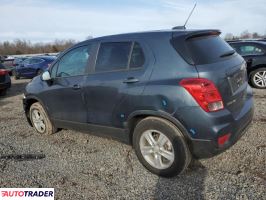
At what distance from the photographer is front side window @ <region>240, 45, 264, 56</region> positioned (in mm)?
9375

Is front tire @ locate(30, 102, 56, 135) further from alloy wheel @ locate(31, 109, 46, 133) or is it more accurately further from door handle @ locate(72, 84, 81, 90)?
door handle @ locate(72, 84, 81, 90)

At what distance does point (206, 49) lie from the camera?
3693mm

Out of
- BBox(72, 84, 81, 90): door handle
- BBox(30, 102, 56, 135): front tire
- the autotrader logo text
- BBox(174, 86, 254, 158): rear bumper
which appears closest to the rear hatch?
BBox(174, 86, 254, 158): rear bumper

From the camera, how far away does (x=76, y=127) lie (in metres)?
4.89

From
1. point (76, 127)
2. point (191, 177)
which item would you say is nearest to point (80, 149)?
point (76, 127)

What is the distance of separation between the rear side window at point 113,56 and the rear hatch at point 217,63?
0.72 m

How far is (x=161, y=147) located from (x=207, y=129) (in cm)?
69

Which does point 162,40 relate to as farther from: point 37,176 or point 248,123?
point 37,176

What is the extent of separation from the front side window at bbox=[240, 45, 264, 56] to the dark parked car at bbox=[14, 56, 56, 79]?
11.5 metres

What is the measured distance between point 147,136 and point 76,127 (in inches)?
59.4

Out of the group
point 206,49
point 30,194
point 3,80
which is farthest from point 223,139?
point 3,80

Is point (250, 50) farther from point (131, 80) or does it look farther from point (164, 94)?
point (164, 94)

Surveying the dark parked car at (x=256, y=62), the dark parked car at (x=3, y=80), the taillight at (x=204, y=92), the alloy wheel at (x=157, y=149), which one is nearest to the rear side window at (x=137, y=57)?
the taillight at (x=204, y=92)

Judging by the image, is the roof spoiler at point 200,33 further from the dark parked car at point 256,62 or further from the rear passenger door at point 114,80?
the dark parked car at point 256,62
